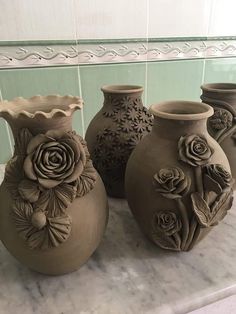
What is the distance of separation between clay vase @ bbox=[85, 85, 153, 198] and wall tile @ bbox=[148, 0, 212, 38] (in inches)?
16.3

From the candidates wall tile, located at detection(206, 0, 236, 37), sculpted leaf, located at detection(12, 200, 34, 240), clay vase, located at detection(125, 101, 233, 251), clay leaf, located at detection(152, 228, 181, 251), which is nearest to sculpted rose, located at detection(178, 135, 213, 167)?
clay vase, located at detection(125, 101, 233, 251)

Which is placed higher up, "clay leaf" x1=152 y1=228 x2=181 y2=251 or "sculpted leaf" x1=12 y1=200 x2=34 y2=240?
"sculpted leaf" x1=12 y1=200 x2=34 y2=240

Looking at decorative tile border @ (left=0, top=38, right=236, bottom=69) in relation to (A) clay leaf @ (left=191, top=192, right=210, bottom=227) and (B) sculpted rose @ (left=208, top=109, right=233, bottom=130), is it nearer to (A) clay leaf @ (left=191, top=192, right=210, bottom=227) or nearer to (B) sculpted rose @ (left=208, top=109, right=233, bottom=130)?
(B) sculpted rose @ (left=208, top=109, right=233, bottom=130)

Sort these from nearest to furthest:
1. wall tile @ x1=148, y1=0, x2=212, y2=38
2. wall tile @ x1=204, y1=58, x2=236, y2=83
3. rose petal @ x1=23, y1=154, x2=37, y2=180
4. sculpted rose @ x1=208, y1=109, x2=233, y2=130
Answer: rose petal @ x1=23, y1=154, x2=37, y2=180 < sculpted rose @ x1=208, y1=109, x2=233, y2=130 < wall tile @ x1=148, y1=0, x2=212, y2=38 < wall tile @ x1=204, y1=58, x2=236, y2=83

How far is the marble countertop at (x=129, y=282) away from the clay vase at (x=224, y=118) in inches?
6.9

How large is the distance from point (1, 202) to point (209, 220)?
0.30 meters

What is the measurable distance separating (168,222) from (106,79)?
0.60m

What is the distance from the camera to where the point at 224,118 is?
52 cm

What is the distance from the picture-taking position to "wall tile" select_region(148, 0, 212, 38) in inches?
34.2

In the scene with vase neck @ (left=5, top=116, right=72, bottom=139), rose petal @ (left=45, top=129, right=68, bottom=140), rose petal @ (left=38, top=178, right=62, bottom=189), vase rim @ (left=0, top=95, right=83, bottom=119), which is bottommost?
rose petal @ (left=38, top=178, right=62, bottom=189)

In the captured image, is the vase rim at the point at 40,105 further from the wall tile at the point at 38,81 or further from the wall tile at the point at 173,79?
the wall tile at the point at 173,79

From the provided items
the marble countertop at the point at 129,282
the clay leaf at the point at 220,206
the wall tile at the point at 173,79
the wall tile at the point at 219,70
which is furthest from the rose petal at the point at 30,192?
the wall tile at the point at 219,70

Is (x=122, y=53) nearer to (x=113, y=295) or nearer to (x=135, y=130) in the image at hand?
(x=135, y=130)

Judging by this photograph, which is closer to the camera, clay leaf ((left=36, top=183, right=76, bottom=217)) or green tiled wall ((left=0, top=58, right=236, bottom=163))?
clay leaf ((left=36, top=183, right=76, bottom=217))
